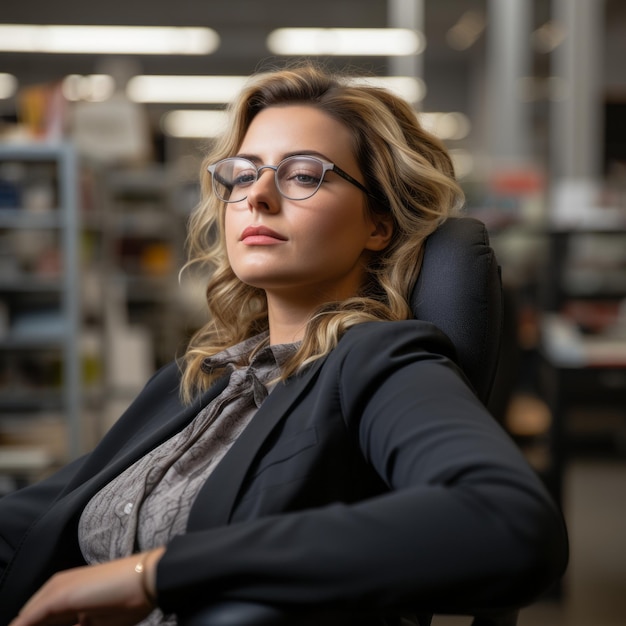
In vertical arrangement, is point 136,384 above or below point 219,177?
below

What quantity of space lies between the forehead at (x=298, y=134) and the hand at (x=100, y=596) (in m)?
0.62

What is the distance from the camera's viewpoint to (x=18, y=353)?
4469mm

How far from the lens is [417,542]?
0.82 m

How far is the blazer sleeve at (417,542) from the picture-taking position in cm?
81

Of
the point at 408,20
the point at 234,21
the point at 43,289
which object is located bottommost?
the point at 43,289

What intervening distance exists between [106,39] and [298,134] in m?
10.1

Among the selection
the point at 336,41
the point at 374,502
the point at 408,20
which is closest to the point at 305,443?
the point at 374,502

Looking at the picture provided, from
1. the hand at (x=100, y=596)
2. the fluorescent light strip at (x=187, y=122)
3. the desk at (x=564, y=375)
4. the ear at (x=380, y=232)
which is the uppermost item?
the fluorescent light strip at (x=187, y=122)

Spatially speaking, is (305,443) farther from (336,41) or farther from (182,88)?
(182,88)

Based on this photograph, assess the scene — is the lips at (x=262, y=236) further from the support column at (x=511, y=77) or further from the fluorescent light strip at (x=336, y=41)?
the fluorescent light strip at (x=336, y=41)

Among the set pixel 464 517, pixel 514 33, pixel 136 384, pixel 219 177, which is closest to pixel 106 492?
pixel 219 177

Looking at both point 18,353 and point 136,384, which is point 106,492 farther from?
point 136,384

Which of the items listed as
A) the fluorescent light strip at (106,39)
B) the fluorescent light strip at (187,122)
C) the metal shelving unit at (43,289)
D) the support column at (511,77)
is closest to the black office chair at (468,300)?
the metal shelving unit at (43,289)

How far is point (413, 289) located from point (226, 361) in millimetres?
313
